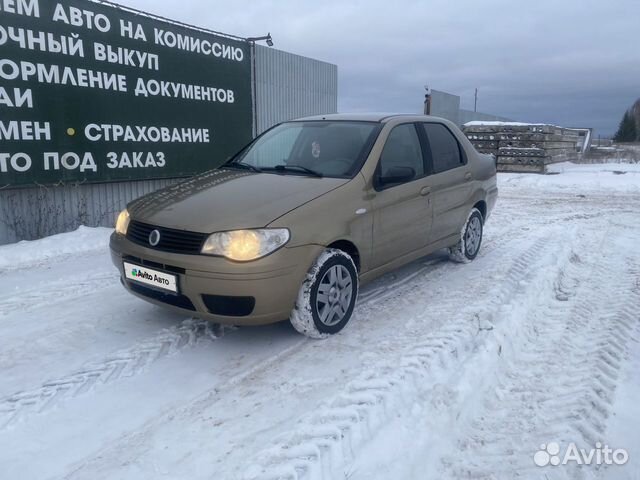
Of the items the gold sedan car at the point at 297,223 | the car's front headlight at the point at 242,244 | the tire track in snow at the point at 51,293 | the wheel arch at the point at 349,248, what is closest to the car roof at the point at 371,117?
the gold sedan car at the point at 297,223

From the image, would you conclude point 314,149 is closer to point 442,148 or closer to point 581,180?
point 442,148

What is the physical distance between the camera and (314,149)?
466cm

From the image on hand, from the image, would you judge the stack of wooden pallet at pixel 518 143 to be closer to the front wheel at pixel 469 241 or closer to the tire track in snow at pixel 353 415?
the front wheel at pixel 469 241

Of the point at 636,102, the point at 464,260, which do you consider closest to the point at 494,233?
the point at 464,260

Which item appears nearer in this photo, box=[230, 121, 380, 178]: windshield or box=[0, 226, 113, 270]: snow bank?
box=[230, 121, 380, 178]: windshield

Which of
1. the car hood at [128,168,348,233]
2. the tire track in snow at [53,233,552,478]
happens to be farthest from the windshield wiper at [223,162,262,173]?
the tire track in snow at [53,233,552,478]

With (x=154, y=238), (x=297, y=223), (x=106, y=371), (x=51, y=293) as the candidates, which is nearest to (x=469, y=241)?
(x=297, y=223)

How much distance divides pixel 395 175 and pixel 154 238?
208 centimetres

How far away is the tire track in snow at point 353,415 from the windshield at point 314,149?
1.56m

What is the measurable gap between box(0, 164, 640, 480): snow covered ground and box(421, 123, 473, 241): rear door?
2.11 ft

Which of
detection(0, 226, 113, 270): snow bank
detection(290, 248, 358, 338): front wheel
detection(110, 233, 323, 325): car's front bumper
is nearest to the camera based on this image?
detection(110, 233, 323, 325): car's front bumper

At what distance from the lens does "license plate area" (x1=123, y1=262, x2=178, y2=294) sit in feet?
11.5

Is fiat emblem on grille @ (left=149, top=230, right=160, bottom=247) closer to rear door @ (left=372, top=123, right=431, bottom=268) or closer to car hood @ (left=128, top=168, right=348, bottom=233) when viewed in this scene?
car hood @ (left=128, top=168, right=348, bottom=233)

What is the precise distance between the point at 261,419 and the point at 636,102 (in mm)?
99369
